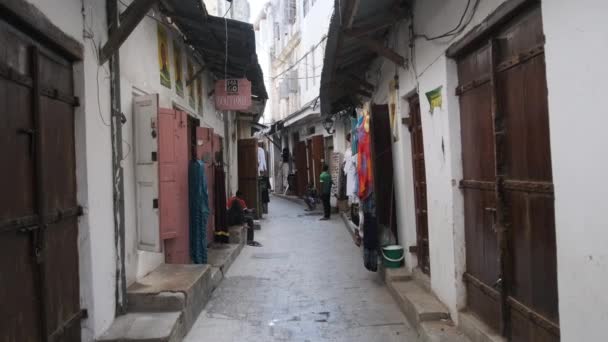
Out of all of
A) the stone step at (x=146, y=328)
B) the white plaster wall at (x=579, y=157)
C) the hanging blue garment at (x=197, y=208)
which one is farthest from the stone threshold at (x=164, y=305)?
the white plaster wall at (x=579, y=157)

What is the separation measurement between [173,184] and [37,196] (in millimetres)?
2570

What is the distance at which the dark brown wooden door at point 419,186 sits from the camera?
616cm

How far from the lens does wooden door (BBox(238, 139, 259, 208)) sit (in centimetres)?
1457

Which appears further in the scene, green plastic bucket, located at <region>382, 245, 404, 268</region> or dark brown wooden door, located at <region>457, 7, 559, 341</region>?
green plastic bucket, located at <region>382, 245, 404, 268</region>

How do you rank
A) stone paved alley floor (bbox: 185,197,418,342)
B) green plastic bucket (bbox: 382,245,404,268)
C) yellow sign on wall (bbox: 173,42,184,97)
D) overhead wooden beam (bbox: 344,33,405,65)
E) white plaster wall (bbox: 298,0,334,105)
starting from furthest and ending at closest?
white plaster wall (bbox: 298,0,334,105), yellow sign on wall (bbox: 173,42,184,97), green plastic bucket (bbox: 382,245,404,268), overhead wooden beam (bbox: 344,33,405,65), stone paved alley floor (bbox: 185,197,418,342)

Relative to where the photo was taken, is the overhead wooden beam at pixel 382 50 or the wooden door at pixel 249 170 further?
the wooden door at pixel 249 170

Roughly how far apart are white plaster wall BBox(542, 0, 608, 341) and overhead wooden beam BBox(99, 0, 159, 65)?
10.6 ft

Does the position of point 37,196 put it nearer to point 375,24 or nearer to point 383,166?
point 375,24

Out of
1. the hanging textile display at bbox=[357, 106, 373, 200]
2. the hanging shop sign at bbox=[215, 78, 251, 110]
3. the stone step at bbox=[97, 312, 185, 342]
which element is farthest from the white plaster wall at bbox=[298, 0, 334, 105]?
the stone step at bbox=[97, 312, 185, 342]

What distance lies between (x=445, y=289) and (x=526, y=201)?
6.31 feet

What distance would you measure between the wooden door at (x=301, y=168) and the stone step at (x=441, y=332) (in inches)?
637

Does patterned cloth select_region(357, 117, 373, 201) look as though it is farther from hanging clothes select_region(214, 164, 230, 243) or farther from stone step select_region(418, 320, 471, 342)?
hanging clothes select_region(214, 164, 230, 243)

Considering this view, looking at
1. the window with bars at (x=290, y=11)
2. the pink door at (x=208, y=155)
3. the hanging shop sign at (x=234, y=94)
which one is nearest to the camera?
the pink door at (x=208, y=155)

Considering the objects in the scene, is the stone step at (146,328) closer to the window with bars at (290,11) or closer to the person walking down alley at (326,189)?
the person walking down alley at (326,189)
